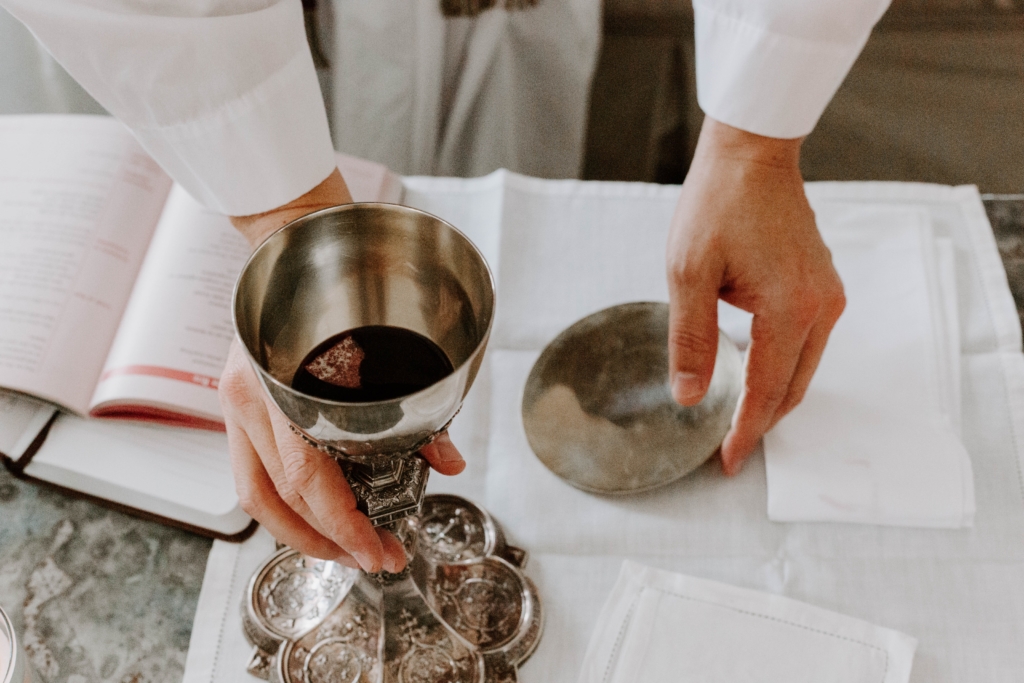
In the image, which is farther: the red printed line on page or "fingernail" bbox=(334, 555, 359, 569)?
the red printed line on page

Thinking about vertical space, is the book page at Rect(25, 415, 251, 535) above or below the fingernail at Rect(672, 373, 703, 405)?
below

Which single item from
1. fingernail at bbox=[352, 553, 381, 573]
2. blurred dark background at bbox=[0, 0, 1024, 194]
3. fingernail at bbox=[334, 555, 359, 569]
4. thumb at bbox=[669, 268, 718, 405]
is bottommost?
blurred dark background at bbox=[0, 0, 1024, 194]

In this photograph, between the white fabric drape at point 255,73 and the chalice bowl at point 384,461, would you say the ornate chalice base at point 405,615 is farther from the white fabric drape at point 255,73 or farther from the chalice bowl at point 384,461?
the white fabric drape at point 255,73

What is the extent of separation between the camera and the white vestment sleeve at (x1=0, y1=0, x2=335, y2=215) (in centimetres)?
46

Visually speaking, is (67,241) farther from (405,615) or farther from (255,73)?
(405,615)

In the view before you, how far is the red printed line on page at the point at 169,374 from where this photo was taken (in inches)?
24.2

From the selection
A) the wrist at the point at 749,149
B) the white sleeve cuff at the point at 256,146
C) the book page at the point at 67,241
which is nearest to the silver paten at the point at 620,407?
the wrist at the point at 749,149

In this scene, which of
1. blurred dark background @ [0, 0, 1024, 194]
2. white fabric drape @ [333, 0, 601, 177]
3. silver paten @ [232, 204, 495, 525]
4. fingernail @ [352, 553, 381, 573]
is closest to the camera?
silver paten @ [232, 204, 495, 525]

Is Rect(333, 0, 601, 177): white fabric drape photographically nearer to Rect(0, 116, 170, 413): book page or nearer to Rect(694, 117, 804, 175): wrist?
Rect(0, 116, 170, 413): book page

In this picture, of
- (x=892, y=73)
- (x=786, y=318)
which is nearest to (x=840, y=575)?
(x=786, y=318)

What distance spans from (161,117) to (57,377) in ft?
0.77

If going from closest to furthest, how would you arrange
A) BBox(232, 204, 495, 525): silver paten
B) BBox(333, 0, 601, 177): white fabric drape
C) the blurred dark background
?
BBox(232, 204, 495, 525): silver paten
BBox(333, 0, 601, 177): white fabric drape
the blurred dark background

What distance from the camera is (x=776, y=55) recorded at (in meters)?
0.56

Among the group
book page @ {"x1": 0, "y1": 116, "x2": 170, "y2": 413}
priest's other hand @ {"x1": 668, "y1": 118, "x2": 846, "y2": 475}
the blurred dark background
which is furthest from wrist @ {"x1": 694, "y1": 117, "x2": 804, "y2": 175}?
the blurred dark background
